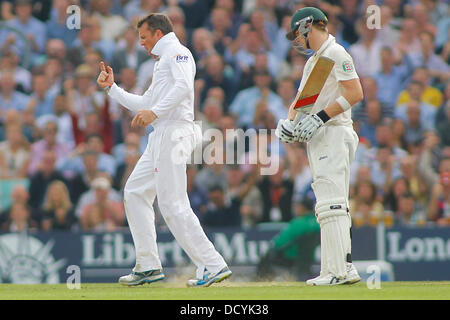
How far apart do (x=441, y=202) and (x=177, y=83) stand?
6357 mm

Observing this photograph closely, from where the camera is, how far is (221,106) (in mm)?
15453

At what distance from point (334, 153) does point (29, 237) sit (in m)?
6.07

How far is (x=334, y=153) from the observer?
8.92m

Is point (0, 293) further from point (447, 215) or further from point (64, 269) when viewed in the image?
point (447, 215)

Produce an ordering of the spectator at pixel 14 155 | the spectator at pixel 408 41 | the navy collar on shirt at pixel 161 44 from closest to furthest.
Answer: the navy collar on shirt at pixel 161 44 < the spectator at pixel 14 155 < the spectator at pixel 408 41

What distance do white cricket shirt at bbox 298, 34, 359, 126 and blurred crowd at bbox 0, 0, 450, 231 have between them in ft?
14.7

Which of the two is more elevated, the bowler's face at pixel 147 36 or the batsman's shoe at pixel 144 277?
the bowler's face at pixel 147 36

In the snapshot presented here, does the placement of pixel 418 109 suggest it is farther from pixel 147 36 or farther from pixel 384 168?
pixel 147 36

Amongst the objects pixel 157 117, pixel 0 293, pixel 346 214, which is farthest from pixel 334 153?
pixel 0 293

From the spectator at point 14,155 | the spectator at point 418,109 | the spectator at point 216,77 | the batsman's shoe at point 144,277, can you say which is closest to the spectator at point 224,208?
the spectator at point 216,77

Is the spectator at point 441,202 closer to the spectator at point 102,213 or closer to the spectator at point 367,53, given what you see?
the spectator at point 367,53

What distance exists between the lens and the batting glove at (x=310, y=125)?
8.78 m

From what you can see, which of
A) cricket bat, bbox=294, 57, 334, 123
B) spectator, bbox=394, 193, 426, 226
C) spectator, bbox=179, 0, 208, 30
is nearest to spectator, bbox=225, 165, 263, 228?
spectator, bbox=394, 193, 426, 226

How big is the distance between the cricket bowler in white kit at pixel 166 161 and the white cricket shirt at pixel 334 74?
47.3 inches
